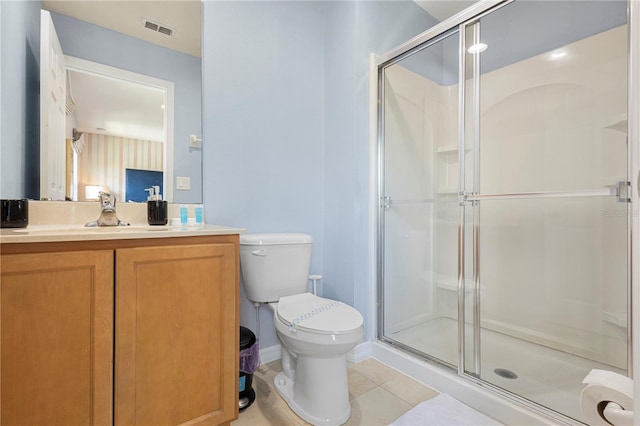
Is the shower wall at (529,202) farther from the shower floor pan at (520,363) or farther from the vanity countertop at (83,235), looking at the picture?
the vanity countertop at (83,235)

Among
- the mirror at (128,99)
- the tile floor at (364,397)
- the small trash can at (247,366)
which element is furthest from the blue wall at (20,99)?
the tile floor at (364,397)

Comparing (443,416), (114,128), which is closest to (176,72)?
(114,128)

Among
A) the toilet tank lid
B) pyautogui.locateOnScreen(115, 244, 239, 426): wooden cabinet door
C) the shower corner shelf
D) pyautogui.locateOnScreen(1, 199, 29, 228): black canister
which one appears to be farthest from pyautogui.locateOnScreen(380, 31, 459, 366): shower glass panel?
pyautogui.locateOnScreen(1, 199, 29, 228): black canister

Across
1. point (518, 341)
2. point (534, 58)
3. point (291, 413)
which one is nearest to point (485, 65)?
point (534, 58)

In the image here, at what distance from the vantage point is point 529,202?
2045 mm

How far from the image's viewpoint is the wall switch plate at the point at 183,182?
5.33ft

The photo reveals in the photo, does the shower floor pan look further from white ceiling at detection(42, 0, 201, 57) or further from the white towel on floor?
white ceiling at detection(42, 0, 201, 57)

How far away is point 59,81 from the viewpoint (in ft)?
4.48

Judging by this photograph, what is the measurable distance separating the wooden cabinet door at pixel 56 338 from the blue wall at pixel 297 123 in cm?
80

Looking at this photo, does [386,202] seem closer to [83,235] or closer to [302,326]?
[302,326]

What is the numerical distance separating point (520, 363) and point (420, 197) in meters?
1.18

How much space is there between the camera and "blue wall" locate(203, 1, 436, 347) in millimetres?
1728

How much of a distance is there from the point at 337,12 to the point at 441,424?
2.39 m

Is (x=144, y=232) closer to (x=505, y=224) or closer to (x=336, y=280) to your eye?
(x=336, y=280)
